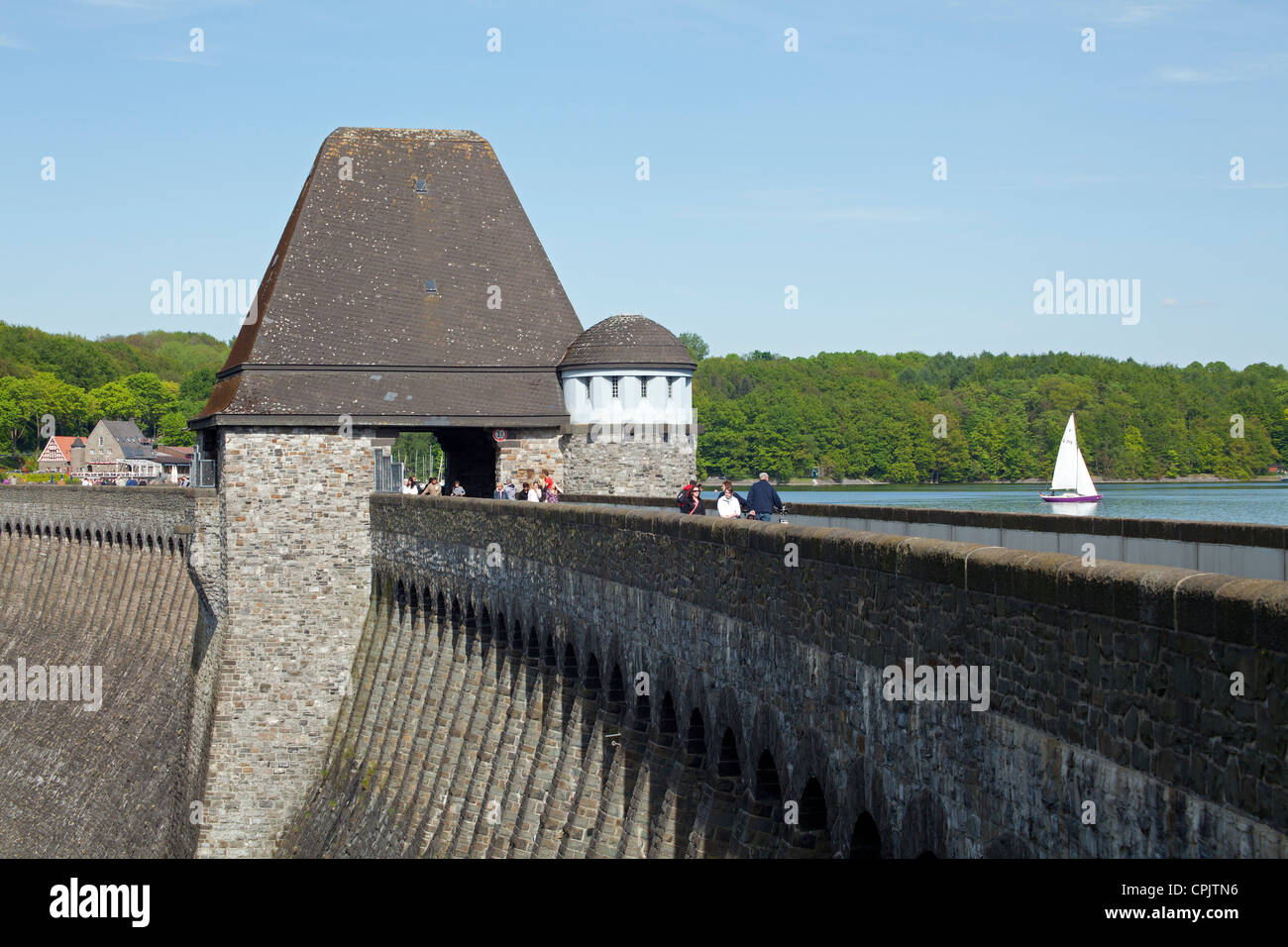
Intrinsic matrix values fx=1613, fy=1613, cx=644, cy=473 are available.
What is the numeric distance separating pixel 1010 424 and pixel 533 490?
93.4m

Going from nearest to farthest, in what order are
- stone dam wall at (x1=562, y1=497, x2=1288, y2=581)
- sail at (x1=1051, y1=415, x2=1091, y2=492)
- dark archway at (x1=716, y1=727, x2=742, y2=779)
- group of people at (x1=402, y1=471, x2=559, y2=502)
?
stone dam wall at (x1=562, y1=497, x2=1288, y2=581), dark archway at (x1=716, y1=727, x2=742, y2=779), group of people at (x1=402, y1=471, x2=559, y2=502), sail at (x1=1051, y1=415, x2=1091, y2=492)

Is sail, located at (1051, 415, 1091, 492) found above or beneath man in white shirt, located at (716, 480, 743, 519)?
beneath

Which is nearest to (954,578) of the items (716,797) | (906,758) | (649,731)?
(906,758)

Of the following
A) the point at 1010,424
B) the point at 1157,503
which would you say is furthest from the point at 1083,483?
the point at 1010,424

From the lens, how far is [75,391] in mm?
157875

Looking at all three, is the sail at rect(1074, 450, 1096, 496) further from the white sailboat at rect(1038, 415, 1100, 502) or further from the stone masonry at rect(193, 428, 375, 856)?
the stone masonry at rect(193, 428, 375, 856)

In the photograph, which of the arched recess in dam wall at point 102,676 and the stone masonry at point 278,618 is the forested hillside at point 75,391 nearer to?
the arched recess in dam wall at point 102,676

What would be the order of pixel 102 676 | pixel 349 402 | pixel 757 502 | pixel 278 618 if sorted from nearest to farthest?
1. pixel 757 502
2. pixel 278 618
3. pixel 349 402
4. pixel 102 676

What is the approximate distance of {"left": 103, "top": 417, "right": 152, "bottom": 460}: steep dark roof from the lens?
148m

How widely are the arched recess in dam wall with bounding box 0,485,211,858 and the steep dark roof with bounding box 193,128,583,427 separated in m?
6.51

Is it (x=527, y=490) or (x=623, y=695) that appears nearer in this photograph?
(x=623, y=695)

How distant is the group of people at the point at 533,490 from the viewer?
3123 centimetres

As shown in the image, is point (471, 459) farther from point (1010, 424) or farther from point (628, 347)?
point (1010, 424)

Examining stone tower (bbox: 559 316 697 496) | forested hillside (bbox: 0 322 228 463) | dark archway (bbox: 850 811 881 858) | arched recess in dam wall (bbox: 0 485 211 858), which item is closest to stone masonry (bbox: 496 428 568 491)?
stone tower (bbox: 559 316 697 496)
